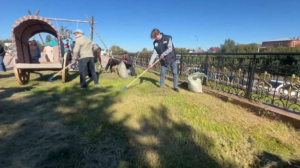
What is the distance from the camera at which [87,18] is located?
50.8ft

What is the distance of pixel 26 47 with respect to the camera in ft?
21.6

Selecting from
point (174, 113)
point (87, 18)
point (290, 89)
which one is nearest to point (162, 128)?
point (174, 113)

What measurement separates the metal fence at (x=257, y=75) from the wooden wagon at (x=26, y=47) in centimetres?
450

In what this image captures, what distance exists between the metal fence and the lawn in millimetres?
635

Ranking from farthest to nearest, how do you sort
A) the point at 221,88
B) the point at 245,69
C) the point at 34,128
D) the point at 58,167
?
1. the point at 221,88
2. the point at 245,69
3. the point at 34,128
4. the point at 58,167

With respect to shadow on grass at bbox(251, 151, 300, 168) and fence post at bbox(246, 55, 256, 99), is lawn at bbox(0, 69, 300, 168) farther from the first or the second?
fence post at bbox(246, 55, 256, 99)

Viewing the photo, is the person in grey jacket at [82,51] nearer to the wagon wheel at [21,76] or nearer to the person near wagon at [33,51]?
the wagon wheel at [21,76]

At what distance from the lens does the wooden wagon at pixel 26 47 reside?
5.44 meters

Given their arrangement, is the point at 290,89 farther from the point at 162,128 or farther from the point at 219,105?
the point at 162,128

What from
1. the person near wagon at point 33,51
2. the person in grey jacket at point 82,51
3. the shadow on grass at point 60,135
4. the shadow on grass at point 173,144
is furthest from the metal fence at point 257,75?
the person near wagon at point 33,51

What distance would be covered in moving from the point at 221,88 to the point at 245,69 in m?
0.82

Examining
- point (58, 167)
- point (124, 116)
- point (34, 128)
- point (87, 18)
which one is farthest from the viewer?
point (87, 18)

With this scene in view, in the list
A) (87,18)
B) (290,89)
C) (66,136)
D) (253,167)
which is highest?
(87,18)

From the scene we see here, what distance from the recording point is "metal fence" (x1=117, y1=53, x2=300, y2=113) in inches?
127
